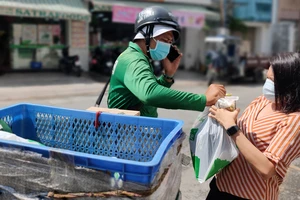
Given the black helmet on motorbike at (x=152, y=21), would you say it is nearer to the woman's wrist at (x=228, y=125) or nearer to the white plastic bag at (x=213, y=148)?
the white plastic bag at (x=213, y=148)

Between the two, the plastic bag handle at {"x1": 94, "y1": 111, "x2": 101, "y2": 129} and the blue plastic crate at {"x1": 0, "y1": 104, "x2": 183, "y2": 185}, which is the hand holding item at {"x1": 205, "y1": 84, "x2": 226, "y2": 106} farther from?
the plastic bag handle at {"x1": 94, "y1": 111, "x2": 101, "y2": 129}

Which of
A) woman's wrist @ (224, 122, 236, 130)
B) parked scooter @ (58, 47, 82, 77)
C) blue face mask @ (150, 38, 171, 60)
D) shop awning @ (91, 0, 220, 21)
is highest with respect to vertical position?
shop awning @ (91, 0, 220, 21)

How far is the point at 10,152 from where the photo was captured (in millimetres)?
1568

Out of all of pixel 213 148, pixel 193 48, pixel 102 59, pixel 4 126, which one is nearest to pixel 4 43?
pixel 102 59

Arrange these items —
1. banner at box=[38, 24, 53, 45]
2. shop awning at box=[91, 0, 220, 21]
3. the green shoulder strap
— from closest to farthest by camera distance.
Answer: the green shoulder strap, shop awning at box=[91, 0, 220, 21], banner at box=[38, 24, 53, 45]

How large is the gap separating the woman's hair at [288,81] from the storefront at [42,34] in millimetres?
10777

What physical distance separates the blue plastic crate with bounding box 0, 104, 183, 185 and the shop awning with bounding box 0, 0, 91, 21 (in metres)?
9.62

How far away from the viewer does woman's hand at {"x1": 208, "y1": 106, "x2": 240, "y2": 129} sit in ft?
5.56

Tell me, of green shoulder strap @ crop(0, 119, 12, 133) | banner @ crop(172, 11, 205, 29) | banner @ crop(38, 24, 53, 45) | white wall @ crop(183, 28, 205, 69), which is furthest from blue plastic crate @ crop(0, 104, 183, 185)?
white wall @ crop(183, 28, 205, 69)

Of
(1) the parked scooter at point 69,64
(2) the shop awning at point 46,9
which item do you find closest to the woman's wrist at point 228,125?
(2) the shop awning at point 46,9

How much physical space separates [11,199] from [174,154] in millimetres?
740

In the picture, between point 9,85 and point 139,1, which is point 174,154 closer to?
point 9,85

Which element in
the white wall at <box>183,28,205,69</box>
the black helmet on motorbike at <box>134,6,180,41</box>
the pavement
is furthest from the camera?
the white wall at <box>183,28,205,69</box>

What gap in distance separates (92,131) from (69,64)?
11.2m
